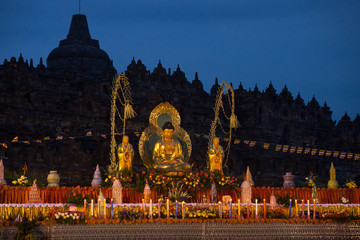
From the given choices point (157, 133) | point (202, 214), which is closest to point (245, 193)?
point (202, 214)

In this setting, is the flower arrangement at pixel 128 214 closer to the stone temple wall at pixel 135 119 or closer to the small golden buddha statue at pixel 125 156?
the small golden buddha statue at pixel 125 156

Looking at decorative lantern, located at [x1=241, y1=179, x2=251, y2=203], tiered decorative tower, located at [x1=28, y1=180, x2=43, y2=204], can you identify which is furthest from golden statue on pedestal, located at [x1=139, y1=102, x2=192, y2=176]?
tiered decorative tower, located at [x1=28, y1=180, x2=43, y2=204]

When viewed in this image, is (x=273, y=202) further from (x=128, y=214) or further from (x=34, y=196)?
(x=34, y=196)

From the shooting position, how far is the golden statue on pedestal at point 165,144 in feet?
81.3

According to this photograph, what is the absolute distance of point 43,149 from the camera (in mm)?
38469

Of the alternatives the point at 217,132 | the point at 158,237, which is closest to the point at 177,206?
the point at 158,237

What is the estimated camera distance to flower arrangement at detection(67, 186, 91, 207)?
20.4m

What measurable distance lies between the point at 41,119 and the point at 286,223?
22.7m

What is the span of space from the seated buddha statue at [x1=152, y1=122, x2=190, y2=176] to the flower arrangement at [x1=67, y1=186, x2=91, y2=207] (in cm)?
408

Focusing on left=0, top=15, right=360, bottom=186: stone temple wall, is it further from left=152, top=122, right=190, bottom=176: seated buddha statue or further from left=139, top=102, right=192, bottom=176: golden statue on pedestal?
left=152, top=122, right=190, bottom=176: seated buddha statue

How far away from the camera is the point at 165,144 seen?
2531 centimetres

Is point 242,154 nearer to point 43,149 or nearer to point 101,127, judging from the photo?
point 101,127

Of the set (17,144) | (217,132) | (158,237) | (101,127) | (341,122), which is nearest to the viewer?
(158,237)

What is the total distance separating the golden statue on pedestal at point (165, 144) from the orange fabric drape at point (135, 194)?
6.75ft
